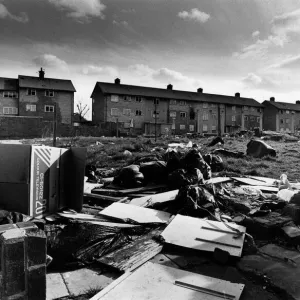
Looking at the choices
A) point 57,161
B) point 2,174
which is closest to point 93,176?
point 57,161

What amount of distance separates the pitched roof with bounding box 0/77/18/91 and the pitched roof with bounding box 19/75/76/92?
100 cm

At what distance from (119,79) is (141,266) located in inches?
1643

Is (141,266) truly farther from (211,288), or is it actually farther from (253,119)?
(253,119)

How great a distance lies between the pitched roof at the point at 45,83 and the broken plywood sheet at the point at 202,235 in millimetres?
35687

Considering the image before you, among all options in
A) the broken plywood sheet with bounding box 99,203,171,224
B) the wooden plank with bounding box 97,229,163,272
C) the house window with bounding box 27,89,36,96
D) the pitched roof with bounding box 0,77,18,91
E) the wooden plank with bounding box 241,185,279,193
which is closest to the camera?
the wooden plank with bounding box 97,229,163,272

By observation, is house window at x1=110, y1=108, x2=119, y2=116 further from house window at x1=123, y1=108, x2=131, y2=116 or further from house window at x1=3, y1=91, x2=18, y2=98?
house window at x1=3, y1=91, x2=18, y2=98

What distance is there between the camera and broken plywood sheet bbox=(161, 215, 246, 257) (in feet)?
10.5

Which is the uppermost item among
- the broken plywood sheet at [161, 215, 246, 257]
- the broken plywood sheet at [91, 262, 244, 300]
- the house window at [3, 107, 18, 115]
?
the house window at [3, 107, 18, 115]

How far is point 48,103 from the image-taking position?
118 ft

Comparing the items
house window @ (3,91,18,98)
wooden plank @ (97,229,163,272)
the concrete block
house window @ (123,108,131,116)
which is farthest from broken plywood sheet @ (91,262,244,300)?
house window @ (123,108,131,116)

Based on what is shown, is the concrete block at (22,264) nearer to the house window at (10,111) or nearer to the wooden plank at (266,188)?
the wooden plank at (266,188)

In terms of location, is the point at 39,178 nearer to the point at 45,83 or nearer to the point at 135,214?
the point at 135,214

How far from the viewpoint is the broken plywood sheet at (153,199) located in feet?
16.3

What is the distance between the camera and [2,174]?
374 cm
